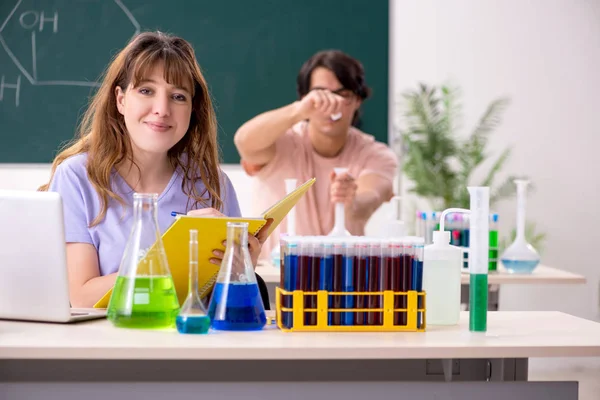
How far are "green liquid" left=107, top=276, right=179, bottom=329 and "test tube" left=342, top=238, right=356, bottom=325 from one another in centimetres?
31

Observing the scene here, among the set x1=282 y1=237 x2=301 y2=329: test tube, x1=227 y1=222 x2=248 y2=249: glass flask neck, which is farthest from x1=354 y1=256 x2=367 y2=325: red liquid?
x1=227 y1=222 x2=248 y2=249: glass flask neck

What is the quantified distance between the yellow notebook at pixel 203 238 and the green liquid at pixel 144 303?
84 millimetres

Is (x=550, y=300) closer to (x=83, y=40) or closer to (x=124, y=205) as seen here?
(x=83, y=40)

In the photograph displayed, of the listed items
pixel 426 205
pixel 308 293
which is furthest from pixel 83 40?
pixel 308 293

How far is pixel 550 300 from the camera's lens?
568 centimetres

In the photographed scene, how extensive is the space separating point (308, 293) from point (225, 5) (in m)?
3.38

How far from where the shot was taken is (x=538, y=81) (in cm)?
548

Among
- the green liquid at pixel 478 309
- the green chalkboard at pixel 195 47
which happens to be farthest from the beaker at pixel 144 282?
the green chalkboard at pixel 195 47

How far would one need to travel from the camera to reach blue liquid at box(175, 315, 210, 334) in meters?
1.40

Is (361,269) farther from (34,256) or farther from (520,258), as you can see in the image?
(520,258)

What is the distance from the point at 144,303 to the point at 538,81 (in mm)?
4560

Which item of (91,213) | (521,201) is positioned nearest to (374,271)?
(91,213)

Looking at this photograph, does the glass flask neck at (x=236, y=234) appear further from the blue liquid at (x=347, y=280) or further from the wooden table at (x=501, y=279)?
the wooden table at (x=501, y=279)

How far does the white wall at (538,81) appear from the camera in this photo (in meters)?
5.41
